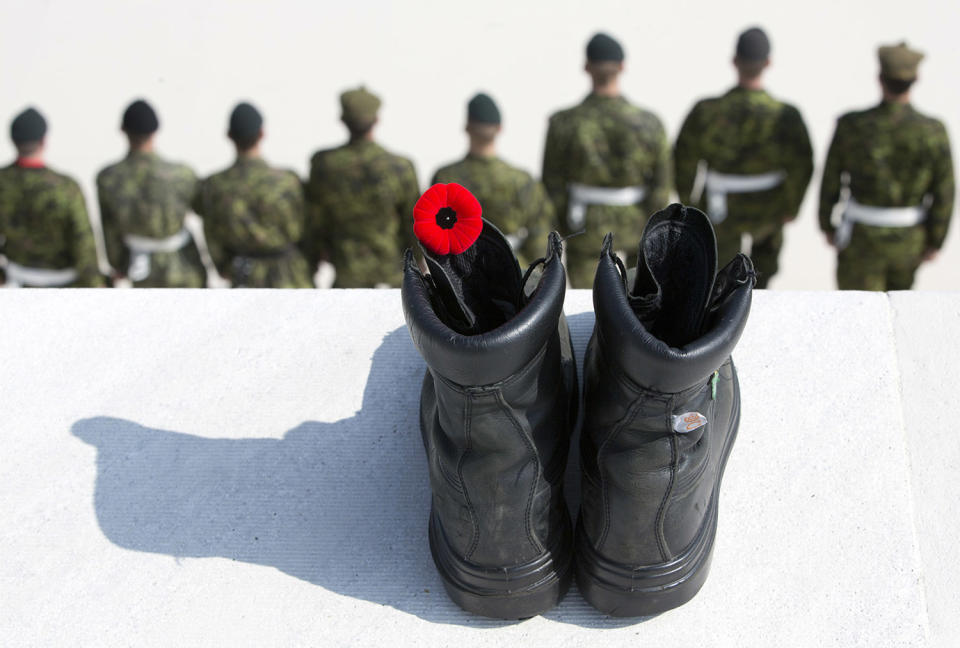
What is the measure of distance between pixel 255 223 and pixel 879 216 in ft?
9.02

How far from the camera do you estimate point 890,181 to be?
405 centimetres

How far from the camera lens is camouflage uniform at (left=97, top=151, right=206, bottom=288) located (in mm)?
4332

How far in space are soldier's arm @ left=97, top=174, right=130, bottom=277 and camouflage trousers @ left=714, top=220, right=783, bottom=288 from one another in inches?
110

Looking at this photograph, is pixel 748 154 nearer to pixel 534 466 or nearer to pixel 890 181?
pixel 890 181

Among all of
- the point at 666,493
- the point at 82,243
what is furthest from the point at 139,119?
the point at 666,493

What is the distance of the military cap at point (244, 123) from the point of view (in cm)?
414

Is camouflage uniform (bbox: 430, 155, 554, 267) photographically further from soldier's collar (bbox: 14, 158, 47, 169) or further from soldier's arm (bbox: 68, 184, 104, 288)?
soldier's collar (bbox: 14, 158, 47, 169)

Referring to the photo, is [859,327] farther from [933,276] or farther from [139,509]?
[933,276]

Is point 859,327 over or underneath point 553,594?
over

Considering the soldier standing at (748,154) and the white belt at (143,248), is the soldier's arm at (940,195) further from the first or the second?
the white belt at (143,248)

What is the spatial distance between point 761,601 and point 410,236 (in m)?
2.70

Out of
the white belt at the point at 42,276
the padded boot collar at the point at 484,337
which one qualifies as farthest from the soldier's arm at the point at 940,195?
the white belt at the point at 42,276

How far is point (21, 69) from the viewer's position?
7.25 m

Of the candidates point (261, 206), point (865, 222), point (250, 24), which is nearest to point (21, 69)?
point (250, 24)
